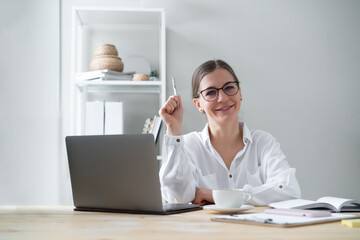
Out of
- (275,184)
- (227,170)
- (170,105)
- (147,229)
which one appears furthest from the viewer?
(227,170)

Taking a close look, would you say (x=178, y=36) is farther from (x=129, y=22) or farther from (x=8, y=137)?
(x=8, y=137)

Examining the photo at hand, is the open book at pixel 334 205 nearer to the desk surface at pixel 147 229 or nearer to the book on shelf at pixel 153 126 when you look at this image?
the desk surface at pixel 147 229

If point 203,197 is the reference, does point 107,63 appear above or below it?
above

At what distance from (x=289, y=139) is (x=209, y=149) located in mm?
1079

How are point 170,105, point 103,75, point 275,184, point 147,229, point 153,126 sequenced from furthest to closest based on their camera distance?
point 153,126, point 103,75, point 170,105, point 275,184, point 147,229

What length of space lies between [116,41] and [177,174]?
150cm

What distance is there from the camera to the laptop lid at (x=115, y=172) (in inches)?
46.2

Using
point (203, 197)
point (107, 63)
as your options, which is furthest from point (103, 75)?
point (203, 197)

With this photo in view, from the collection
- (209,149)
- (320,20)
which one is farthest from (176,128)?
(320,20)

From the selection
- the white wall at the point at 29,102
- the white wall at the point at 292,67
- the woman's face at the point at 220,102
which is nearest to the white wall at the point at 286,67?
the white wall at the point at 292,67

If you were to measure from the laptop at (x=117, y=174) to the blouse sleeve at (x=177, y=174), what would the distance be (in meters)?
0.43

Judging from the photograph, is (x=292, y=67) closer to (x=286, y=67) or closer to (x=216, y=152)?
(x=286, y=67)

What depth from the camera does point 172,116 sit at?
1.90 m

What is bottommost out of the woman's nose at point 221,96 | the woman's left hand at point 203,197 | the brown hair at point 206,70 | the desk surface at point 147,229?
the woman's left hand at point 203,197
